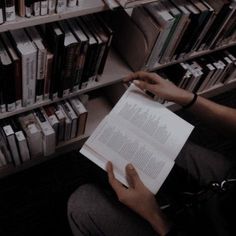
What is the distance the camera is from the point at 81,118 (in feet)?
4.99

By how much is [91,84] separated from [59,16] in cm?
48

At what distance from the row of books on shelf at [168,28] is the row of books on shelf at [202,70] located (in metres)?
0.14

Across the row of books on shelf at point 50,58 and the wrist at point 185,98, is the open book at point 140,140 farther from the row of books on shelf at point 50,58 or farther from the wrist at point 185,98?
the row of books on shelf at point 50,58

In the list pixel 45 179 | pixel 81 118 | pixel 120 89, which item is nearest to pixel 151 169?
pixel 81 118

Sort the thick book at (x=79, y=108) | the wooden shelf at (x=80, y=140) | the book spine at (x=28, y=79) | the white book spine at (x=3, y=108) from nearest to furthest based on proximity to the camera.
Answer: the book spine at (x=28, y=79), the white book spine at (x=3, y=108), the thick book at (x=79, y=108), the wooden shelf at (x=80, y=140)

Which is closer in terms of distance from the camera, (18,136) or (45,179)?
(18,136)

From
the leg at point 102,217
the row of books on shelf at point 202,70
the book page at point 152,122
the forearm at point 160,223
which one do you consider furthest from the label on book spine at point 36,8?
the row of books on shelf at point 202,70

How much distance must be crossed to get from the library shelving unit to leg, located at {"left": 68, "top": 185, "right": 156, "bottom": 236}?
0.45 meters

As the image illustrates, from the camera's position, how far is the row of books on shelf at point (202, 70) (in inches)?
69.2

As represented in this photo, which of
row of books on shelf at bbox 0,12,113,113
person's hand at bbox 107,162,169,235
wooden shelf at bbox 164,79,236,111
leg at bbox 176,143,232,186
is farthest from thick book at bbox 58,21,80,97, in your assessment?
wooden shelf at bbox 164,79,236,111

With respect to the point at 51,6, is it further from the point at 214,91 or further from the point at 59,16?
the point at 214,91

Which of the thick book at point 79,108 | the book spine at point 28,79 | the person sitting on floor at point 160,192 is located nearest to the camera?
the person sitting on floor at point 160,192

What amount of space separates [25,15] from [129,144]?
0.54 meters

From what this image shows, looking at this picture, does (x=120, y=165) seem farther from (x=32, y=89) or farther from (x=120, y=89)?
(x=120, y=89)
